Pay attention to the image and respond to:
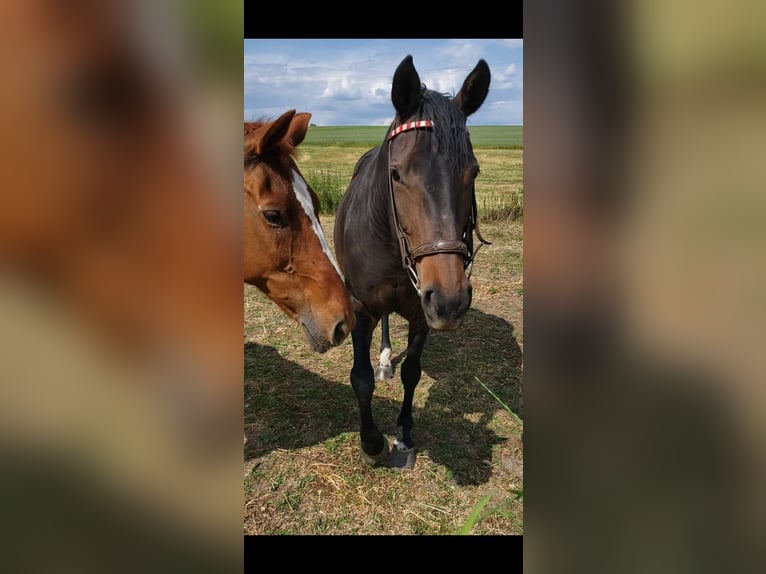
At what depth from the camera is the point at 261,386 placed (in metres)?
3.58

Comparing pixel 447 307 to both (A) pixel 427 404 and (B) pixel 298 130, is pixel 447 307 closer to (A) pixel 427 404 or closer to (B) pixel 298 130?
(B) pixel 298 130

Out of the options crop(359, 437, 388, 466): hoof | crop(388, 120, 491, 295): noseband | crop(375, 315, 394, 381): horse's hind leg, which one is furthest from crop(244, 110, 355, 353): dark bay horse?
crop(375, 315, 394, 381): horse's hind leg

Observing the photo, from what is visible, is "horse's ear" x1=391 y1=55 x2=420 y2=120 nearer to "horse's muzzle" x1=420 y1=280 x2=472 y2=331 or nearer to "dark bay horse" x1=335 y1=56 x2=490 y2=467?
"dark bay horse" x1=335 y1=56 x2=490 y2=467

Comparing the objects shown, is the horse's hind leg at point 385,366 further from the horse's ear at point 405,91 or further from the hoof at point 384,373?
the horse's ear at point 405,91

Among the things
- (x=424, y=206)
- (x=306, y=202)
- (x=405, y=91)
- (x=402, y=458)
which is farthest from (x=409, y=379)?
(x=405, y=91)

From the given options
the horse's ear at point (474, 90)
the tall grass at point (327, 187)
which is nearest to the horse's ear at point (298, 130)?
the horse's ear at point (474, 90)

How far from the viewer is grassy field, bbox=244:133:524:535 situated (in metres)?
2.31

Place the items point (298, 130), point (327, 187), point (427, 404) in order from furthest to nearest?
point (327, 187)
point (427, 404)
point (298, 130)

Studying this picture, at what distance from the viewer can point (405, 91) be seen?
1.95 m

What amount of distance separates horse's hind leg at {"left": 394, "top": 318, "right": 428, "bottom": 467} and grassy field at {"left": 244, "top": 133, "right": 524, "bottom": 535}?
0.14m

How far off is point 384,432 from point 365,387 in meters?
0.59

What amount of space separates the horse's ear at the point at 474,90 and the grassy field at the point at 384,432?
83 cm
